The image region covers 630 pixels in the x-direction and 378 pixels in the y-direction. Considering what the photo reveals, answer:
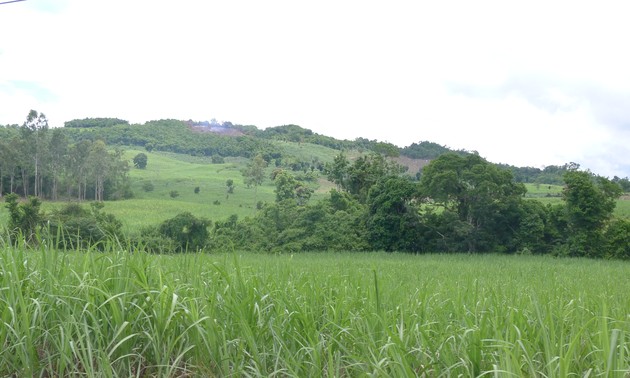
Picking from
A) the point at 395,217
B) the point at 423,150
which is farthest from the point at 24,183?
the point at 423,150

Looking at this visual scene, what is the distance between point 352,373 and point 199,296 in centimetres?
100

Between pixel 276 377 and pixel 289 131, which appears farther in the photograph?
pixel 289 131

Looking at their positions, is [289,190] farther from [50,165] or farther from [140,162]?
[140,162]

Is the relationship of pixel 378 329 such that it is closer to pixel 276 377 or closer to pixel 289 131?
pixel 276 377

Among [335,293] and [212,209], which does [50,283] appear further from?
[212,209]

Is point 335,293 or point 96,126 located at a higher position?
point 96,126

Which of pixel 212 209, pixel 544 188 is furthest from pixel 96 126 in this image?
pixel 544 188

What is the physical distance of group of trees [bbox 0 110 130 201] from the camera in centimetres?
4941

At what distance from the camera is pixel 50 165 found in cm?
5219

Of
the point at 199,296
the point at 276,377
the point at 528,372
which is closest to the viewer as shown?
the point at 528,372

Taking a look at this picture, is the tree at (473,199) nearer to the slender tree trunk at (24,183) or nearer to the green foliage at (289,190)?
the green foliage at (289,190)

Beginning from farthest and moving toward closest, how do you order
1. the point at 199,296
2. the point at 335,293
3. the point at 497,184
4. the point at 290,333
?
the point at 497,184 → the point at 335,293 → the point at 199,296 → the point at 290,333

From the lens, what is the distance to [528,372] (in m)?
2.55

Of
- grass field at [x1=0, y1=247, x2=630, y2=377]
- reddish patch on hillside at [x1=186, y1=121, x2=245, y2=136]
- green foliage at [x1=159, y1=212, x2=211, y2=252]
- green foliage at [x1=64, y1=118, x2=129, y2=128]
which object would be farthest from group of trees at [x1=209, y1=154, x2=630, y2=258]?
reddish patch on hillside at [x1=186, y1=121, x2=245, y2=136]
